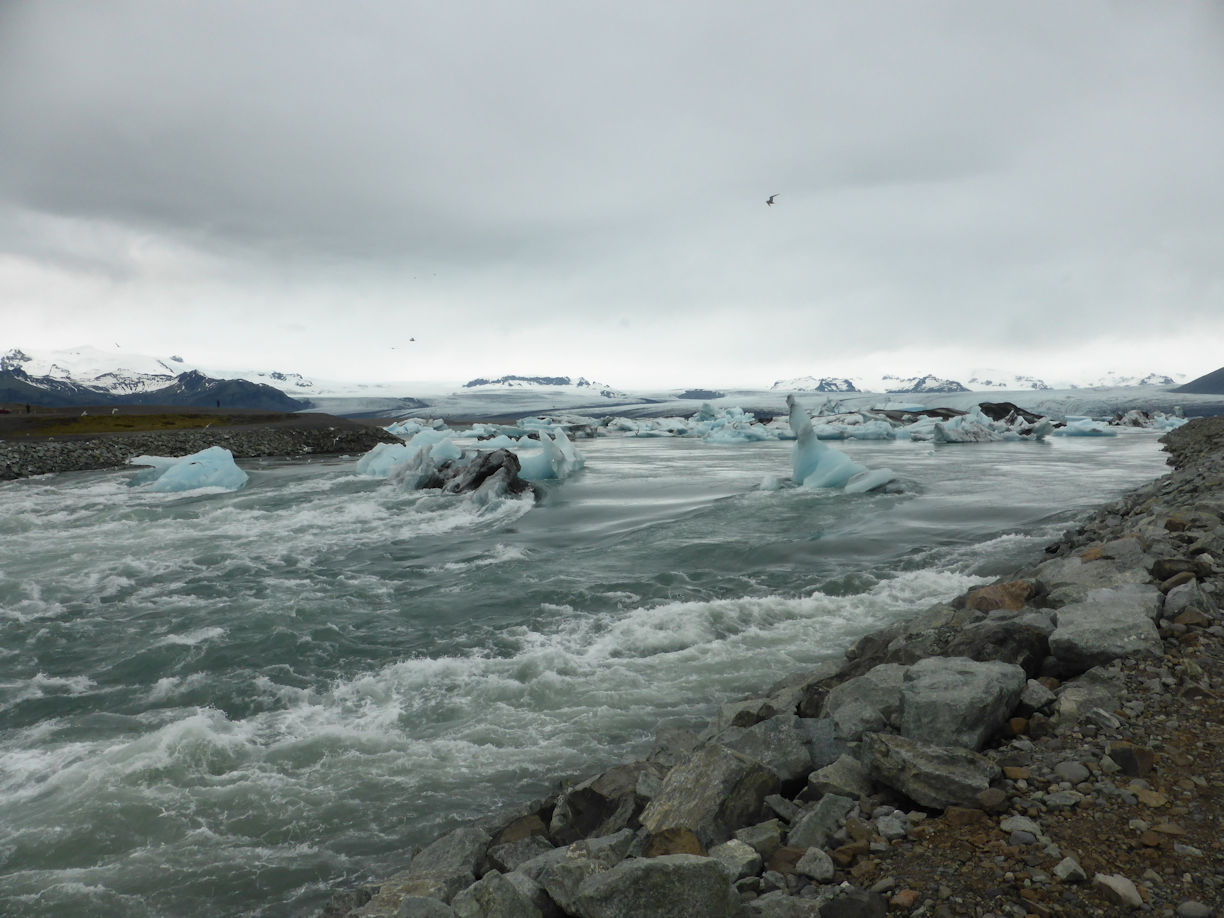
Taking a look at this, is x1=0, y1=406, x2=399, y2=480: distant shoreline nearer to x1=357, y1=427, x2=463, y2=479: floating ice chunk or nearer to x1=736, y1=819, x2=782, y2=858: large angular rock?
x1=357, y1=427, x2=463, y2=479: floating ice chunk

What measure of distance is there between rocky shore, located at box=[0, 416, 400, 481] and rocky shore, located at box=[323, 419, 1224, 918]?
32.8m

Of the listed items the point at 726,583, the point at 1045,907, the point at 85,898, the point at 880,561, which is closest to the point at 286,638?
the point at 85,898

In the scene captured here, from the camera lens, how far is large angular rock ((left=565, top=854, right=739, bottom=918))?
237cm

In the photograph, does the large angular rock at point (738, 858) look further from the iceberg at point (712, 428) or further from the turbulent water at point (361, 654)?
the iceberg at point (712, 428)

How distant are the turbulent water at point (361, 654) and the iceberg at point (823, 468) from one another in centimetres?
173

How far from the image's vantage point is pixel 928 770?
113 inches

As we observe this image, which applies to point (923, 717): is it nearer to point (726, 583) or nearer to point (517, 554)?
point (726, 583)

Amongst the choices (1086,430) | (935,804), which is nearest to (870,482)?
(935,804)

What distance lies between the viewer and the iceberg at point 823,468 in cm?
1784

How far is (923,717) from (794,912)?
55.4 inches

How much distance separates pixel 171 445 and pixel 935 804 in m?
39.5

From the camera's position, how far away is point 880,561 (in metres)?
10.6

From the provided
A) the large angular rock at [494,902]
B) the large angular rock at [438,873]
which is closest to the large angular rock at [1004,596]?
the large angular rock at [438,873]

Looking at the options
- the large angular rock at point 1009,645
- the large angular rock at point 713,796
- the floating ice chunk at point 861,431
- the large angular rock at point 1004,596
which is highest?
the floating ice chunk at point 861,431
